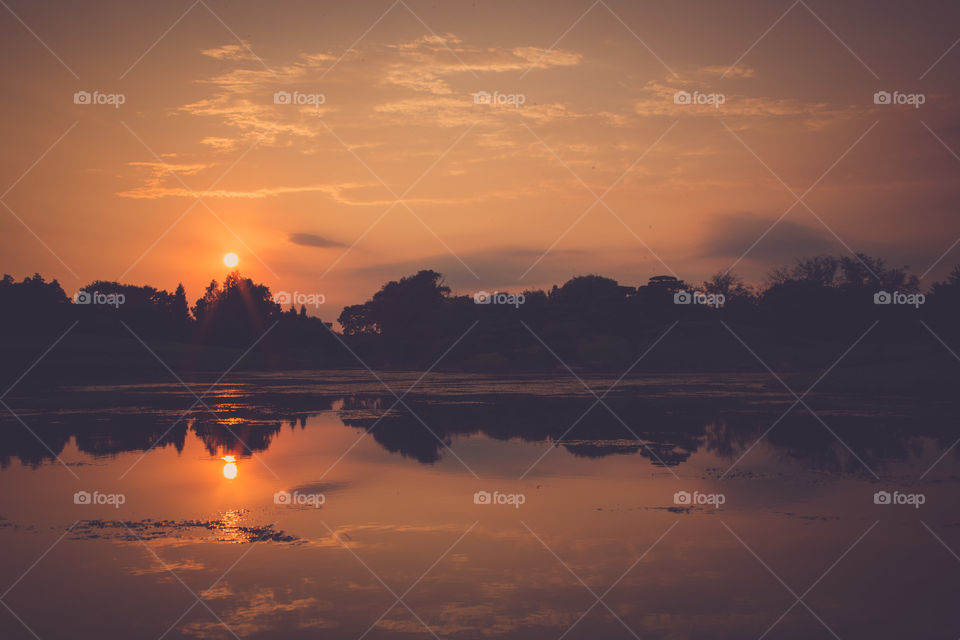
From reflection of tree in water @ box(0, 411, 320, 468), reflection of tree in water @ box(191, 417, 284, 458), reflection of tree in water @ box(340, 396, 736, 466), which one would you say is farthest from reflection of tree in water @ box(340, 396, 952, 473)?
reflection of tree in water @ box(0, 411, 320, 468)

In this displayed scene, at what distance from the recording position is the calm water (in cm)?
877

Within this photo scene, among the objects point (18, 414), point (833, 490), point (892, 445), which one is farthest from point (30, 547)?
point (18, 414)

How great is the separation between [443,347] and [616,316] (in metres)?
31.4

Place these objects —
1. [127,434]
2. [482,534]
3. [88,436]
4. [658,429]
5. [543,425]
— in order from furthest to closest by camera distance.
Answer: [543,425]
[658,429]
[127,434]
[88,436]
[482,534]

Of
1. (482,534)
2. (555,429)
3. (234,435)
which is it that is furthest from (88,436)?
(482,534)

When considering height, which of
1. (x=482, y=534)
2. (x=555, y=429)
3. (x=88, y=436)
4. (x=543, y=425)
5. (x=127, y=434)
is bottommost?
(x=482, y=534)

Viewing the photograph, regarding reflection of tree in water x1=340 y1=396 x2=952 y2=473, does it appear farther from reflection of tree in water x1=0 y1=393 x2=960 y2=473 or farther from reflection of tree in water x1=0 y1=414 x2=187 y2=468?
reflection of tree in water x1=0 y1=414 x2=187 y2=468

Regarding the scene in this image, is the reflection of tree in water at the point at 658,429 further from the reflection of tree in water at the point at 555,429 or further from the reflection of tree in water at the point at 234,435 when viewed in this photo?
the reflection of tree in water at the point at 234,435

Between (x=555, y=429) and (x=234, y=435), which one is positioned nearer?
(x=234, y=435)

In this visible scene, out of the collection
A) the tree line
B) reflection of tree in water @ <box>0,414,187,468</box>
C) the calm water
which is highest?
the tree line

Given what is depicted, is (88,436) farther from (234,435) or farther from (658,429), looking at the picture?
(658,429)

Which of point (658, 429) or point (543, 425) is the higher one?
point (543, 425)

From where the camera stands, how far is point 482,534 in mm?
12453

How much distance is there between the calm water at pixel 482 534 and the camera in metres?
8.77
